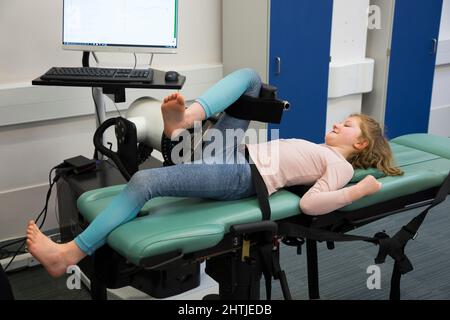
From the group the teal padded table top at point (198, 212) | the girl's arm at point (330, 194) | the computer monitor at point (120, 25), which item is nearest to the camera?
the teal padded table top at point (198, 212)

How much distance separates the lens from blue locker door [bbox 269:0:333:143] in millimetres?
2934

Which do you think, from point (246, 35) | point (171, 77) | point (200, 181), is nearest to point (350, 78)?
point (246, 35)

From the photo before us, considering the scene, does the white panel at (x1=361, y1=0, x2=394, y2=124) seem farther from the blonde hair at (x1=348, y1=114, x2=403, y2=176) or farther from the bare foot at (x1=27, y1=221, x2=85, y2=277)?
the bare foot at (x1=27, y1=221, x2=85, y2=277)

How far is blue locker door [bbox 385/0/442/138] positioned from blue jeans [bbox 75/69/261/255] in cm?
211

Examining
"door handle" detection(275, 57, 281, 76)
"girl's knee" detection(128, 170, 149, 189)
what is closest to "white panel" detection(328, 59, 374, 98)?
"door handle" detection(275, 57, 281, 76)

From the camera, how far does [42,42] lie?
8.41 ft

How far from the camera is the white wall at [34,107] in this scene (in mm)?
2490

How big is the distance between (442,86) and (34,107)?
3147 mm

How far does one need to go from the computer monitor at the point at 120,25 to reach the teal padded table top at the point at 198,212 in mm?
818

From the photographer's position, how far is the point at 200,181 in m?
1.56

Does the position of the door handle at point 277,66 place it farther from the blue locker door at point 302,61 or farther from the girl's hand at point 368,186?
the girl's hand at point 368,186

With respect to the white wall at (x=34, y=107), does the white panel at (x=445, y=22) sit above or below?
above

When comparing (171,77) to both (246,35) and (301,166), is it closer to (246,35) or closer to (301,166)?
(301,166)

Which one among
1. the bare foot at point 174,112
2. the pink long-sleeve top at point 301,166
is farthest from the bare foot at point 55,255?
the pink long-sleeve top at point 301,166
